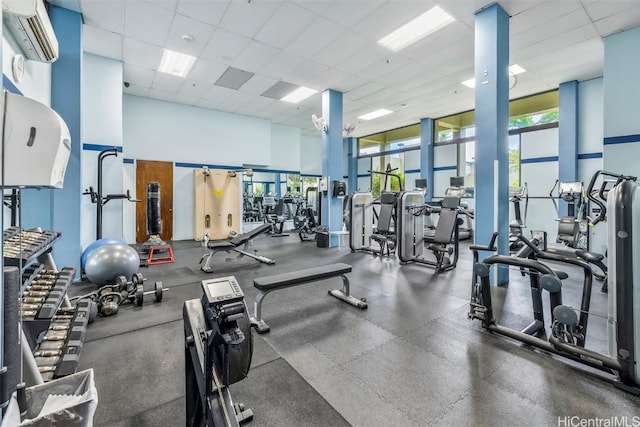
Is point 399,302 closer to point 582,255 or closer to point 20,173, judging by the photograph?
point 582,255

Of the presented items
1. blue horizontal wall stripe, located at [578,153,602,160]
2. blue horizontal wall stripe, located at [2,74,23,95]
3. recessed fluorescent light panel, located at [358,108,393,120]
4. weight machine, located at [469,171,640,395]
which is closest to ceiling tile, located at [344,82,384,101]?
recessed fluorescent light panel, located at [358,108,393,120]

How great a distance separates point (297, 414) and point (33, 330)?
5.30 feet

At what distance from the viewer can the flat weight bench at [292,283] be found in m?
2.74

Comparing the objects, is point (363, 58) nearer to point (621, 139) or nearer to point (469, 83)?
point (469, 83)

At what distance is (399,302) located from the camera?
3.33 m

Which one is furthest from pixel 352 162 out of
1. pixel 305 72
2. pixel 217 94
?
pixel 305 72

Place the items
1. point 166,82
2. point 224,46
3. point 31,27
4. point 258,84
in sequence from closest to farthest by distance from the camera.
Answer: point 31,27
point 224,46
point 166,82
point 258,84

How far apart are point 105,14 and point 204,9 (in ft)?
Answer: 4.83

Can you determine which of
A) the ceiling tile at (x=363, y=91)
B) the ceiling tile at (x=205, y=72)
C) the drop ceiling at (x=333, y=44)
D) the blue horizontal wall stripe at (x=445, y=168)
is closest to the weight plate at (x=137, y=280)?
the drop ceiling at (x=333, y=44)

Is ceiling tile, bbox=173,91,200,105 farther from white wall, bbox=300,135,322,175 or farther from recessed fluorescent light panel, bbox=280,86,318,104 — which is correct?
white wall, bbox=300,135,322,175

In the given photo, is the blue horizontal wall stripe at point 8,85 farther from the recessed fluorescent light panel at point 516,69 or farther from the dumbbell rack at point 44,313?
the recessed fluorescent light panel at point 516,69

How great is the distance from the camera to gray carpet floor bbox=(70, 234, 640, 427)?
5.38ft

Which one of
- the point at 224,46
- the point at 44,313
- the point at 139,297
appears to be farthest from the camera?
the point at 224,46

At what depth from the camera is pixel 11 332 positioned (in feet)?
3.85
